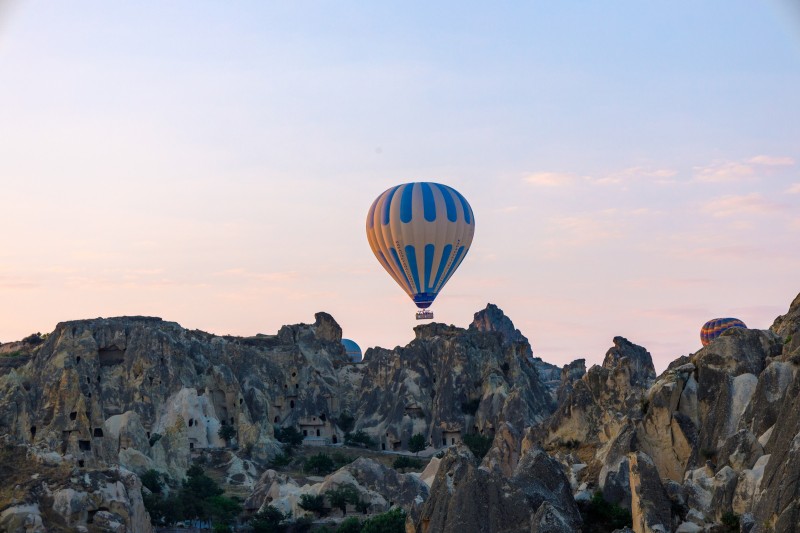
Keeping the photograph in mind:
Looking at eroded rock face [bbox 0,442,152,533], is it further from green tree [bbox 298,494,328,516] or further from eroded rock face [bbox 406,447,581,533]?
green tree [bbox 298,494,328,516]

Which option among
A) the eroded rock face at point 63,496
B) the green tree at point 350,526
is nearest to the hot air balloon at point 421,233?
the green tree at point 350,526

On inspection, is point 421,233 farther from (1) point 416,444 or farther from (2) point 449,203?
(1) point 416,444

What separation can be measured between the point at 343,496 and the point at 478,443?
27574 millimetres

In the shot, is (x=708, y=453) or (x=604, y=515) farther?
(x=708, y=453)

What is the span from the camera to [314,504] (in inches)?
2724

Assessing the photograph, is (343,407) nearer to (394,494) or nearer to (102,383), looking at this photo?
(102,383)

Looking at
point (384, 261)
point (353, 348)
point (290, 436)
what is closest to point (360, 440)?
point (290, 436)

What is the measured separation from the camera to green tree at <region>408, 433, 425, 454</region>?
101m

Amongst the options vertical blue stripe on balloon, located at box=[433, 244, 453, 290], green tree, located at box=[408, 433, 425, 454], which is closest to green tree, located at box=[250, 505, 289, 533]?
green tree, located at box=[408, 433, 425, 454]

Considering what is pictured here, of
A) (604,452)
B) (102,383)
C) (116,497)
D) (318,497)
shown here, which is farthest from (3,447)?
(102,383)

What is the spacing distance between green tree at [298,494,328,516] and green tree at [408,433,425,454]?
101 feet

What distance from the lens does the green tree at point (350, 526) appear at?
207 ft

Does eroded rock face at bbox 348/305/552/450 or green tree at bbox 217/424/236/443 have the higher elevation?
eroded rock face at bbox 348/305/552/450

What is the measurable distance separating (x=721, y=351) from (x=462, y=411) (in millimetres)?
59898
